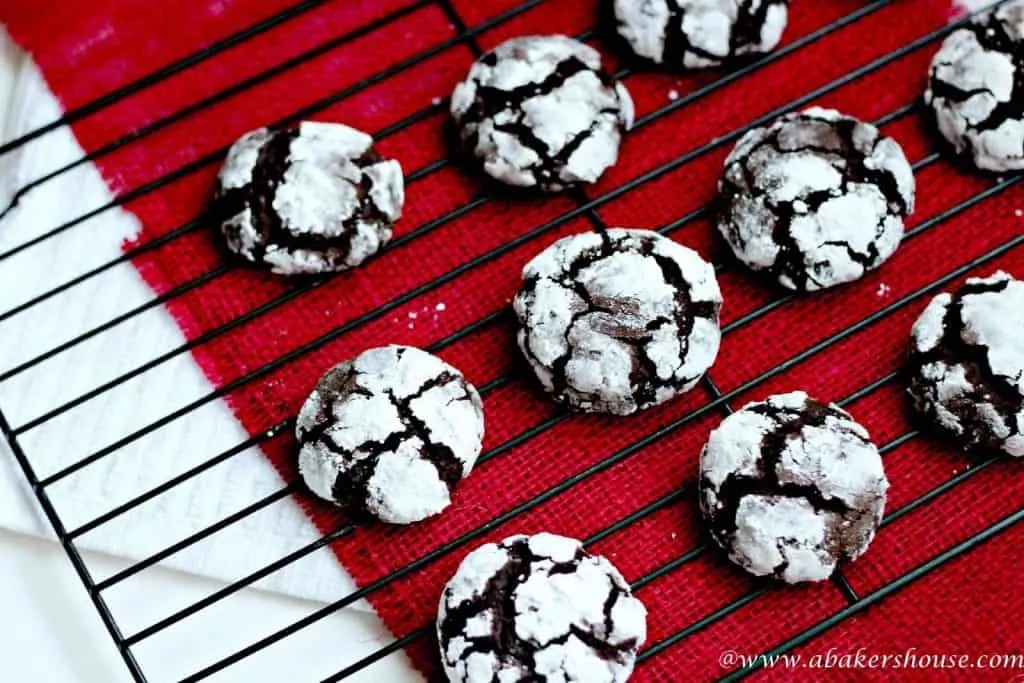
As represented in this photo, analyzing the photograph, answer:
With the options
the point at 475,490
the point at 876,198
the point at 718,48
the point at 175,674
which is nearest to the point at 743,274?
the point at 876,198

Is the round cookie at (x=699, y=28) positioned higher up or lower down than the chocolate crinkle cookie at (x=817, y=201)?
higher up

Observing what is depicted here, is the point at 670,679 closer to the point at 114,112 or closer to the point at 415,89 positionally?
the point at 415,89

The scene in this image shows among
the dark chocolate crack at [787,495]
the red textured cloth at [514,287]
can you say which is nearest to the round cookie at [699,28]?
the red textured cloth at [514,287]

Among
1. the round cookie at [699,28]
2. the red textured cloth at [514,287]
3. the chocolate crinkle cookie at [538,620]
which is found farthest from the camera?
the round cookie at [699,28]

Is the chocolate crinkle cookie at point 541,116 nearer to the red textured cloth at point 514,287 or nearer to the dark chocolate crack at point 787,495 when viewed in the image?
the red textured cloth at point 514,287

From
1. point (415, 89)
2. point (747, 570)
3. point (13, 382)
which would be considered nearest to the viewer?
point (747, 570)

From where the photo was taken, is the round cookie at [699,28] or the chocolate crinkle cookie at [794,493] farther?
the round cookie at [699,28]
